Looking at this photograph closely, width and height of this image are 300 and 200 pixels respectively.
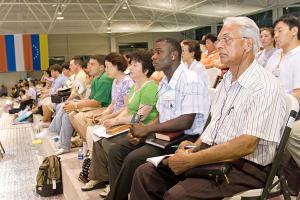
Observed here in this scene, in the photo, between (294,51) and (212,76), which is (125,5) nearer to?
(212,76)

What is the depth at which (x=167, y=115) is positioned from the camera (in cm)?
240

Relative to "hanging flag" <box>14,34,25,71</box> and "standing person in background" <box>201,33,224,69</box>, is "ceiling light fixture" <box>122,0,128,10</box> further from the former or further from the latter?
"standing person in background" <box>201,33,224,69</box>

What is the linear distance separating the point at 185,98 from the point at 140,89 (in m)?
0.66

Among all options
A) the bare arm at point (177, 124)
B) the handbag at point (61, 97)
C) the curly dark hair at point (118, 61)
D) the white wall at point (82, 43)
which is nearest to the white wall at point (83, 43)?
the white wall at point (82, 43)

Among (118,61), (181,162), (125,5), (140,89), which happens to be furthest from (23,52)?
(181,162)

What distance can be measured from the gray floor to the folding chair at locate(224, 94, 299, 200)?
2.51 meters

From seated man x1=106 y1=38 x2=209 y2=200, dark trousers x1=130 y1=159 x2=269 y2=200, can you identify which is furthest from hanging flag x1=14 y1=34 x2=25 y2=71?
dark trousers x1=130 y1=159 x2=269 y2=200

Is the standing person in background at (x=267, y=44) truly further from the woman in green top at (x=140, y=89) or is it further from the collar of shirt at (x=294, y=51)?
the woman in green top at (x=140, y=89)

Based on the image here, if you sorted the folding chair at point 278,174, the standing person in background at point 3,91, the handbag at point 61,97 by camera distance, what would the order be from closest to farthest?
the folding chair at point 278,174
the handbag at point 61,97
the standing person in background at point 3,91

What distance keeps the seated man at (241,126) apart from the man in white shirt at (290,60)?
129mm

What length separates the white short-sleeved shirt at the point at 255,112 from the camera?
1517 mm

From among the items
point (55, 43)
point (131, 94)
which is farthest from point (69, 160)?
point (55, 43)

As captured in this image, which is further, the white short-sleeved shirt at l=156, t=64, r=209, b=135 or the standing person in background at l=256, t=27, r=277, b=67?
the standing person in background at l=256, t=27, r=277, b=67

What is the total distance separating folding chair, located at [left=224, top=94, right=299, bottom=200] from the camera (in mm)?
1484
